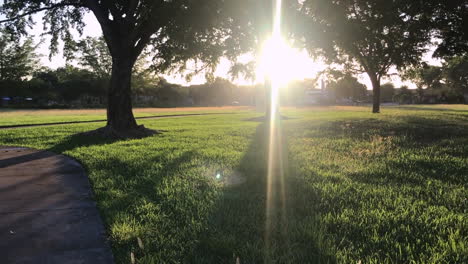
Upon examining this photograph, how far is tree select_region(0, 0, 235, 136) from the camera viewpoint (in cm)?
1103

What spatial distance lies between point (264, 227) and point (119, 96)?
1101 centimetres

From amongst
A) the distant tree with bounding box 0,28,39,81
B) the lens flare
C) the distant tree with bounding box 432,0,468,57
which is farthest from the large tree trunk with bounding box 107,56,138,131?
the distant tree with bounding box 0,28,39,81

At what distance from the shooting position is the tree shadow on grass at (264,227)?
2.56m

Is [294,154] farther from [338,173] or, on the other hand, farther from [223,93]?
[223,93]

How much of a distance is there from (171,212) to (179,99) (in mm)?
85546

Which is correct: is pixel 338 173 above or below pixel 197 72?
below

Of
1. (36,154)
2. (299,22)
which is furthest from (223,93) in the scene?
(36,154)

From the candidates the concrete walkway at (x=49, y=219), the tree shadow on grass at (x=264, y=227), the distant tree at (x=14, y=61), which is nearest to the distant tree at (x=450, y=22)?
the tree shadow on grass at (x=264, y=227)

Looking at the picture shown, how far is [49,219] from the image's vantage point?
11.2 feet

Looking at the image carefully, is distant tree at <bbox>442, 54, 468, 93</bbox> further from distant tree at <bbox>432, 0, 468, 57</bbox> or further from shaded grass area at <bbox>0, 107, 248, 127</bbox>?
shaded grass area at <bbox>0, 107, 248, 127</bbox>

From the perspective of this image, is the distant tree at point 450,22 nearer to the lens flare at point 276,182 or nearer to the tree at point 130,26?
the lens flare at point 276,182

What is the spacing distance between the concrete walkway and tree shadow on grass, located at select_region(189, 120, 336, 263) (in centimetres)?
97

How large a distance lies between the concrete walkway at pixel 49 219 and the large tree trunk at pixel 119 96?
6528 mm

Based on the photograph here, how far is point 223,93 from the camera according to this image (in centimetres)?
9075
